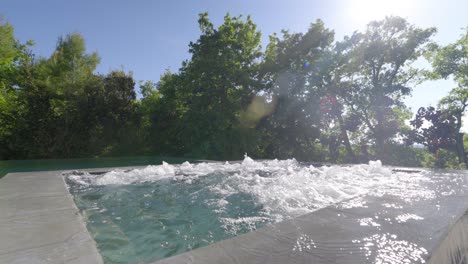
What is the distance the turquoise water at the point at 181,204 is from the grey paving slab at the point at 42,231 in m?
0.27

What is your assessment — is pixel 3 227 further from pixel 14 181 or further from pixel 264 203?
pixel 264 203

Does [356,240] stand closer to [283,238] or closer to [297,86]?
[283,238]

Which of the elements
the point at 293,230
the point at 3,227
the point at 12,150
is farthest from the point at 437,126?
the point at 12,150

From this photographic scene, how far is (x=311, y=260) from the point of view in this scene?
3.29ft

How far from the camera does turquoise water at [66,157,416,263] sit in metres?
1.87

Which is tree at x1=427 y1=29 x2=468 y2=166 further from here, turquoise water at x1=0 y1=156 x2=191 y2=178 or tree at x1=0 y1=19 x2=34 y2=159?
tree at x1=0 y1=19 x2=34 y2=159

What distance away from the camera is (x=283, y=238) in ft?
4.01

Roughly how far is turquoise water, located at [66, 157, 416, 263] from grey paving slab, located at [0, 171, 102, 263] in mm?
274

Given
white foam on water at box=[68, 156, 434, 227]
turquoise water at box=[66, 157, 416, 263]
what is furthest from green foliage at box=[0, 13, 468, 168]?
turquoise water at box=[66, 157, 416, 263]

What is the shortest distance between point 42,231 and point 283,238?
4.94 feet

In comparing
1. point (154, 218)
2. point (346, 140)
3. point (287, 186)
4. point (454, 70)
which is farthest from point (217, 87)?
point (454, 70)

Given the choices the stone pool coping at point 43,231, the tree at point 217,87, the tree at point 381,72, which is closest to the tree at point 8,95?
the tree at point 217,87

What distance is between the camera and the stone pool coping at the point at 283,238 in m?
1.05

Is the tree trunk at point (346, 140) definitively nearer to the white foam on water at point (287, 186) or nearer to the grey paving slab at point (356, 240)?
the white foam on water at point (287, 186)
